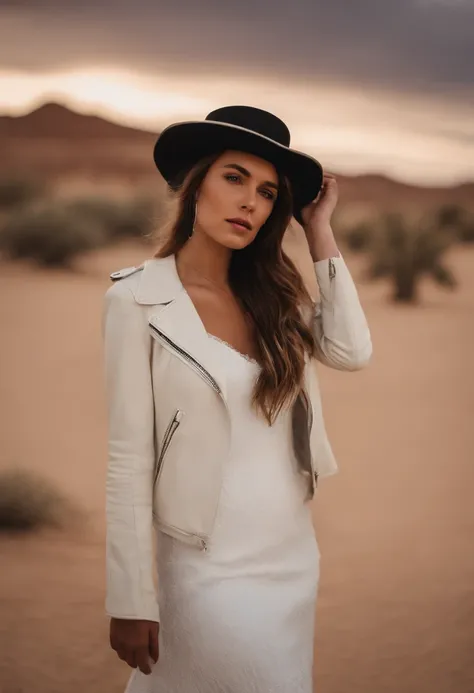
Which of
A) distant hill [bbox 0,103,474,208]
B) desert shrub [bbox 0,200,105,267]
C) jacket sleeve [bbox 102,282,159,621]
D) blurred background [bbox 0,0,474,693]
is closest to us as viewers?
jacket sleeve [bbox 102,282,159,621]

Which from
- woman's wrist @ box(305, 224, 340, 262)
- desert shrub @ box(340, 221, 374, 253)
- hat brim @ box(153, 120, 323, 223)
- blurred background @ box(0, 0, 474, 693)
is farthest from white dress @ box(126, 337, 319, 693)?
desert shrub @ box(340, 221, 374, 253)

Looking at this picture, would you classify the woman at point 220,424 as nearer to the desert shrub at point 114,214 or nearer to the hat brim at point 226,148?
the hat brim at point 226,148

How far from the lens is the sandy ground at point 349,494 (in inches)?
119

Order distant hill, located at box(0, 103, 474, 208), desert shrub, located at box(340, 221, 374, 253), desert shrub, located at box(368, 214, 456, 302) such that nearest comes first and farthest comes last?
distant hill, located at box(0, 103, 474, 208) → desert shrub, located at box(368, 214, 456, 302) → desert shrub, located at box(340, 221, 374, 253)

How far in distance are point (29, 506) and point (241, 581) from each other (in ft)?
8.87

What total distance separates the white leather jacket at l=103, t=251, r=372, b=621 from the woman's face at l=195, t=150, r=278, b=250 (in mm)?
161

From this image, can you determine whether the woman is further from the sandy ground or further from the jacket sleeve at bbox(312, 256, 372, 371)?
the sandy ground

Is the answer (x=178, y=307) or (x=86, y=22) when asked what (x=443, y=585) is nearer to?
(x=178, y=307)

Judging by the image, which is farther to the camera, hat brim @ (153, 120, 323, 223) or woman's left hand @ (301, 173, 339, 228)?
woman's left hand @ (301, 173, 339, 228)

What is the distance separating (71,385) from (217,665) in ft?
11.3

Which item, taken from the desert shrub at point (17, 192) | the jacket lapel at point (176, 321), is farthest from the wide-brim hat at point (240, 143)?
the desert shrub at point (17, 192)

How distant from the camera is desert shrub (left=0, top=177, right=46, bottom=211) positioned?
5070 millimetres

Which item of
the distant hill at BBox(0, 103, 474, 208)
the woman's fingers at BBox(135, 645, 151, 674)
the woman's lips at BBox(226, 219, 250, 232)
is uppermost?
the distant hill at BBox(0, 103, 474, 208)

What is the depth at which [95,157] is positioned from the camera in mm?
5594
